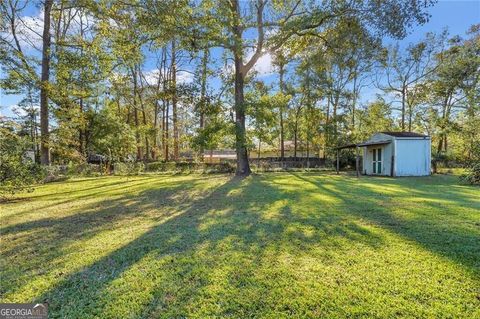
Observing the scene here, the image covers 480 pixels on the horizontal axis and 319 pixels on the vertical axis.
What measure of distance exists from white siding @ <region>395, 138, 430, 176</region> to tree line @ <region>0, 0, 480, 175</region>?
7.42ft

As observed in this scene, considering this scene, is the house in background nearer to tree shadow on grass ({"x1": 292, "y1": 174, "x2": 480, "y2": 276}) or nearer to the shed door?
the shed door

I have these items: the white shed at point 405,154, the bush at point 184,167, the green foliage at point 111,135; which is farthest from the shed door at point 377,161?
the green foliage at point 111,135

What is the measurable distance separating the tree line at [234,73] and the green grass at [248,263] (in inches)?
58.3

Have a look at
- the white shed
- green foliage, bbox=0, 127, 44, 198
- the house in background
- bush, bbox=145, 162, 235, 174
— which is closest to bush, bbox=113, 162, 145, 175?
bush, bbox=145, 162, 235, 174

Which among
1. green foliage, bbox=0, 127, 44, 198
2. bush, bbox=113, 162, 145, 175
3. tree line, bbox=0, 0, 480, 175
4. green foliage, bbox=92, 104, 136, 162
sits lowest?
bush, bbox=113, 162, 145, 175

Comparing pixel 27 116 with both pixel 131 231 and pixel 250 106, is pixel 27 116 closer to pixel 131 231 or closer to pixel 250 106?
pixel 250 106

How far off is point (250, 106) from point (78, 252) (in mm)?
12283

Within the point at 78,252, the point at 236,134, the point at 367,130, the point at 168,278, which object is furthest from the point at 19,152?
the point at 367,130

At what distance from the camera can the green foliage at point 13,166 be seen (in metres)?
7.04

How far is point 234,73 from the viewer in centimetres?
1620

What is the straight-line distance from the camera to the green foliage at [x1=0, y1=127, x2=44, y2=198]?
704cm

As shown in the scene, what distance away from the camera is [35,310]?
222 cm

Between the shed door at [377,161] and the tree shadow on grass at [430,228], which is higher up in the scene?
the shed door at [377,161]

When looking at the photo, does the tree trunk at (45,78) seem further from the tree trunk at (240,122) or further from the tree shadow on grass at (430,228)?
the tree shadow on grass at (430,228)
